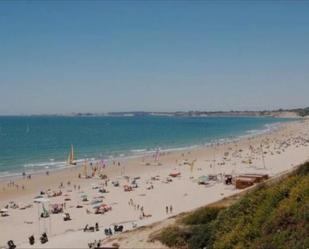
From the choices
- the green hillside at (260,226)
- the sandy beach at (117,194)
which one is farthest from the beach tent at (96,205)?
the green hillside at (260,226)

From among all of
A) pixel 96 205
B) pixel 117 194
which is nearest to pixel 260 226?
pixel 96 205

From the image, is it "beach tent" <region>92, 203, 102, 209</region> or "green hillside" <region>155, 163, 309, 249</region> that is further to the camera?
"beach tent" <region>92, 203, 102, 209</region>

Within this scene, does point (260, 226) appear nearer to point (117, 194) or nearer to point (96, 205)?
point (96, 205)

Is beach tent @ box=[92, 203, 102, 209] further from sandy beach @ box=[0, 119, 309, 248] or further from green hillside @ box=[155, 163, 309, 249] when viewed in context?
green hillside @ box=[155, 163, 309, 249]

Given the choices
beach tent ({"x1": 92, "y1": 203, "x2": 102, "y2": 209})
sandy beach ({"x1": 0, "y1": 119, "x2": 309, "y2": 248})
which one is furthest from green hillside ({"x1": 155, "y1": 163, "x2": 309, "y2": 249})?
beach tent ({"x1": 92, "y1": 203, "x2": 102, "y2": 209})

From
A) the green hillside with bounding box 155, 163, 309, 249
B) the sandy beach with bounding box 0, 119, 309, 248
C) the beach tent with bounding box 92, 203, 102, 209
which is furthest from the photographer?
the beach tent with bounding box 92, 203, 102, 209

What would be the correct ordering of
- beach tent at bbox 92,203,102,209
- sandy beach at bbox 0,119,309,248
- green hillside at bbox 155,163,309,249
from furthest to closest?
1. beach tent at bbox 92,203,102,209
2. sandy beach at bbox 0,119,309,248
3. green hillside at bbox 155,163,309,249
